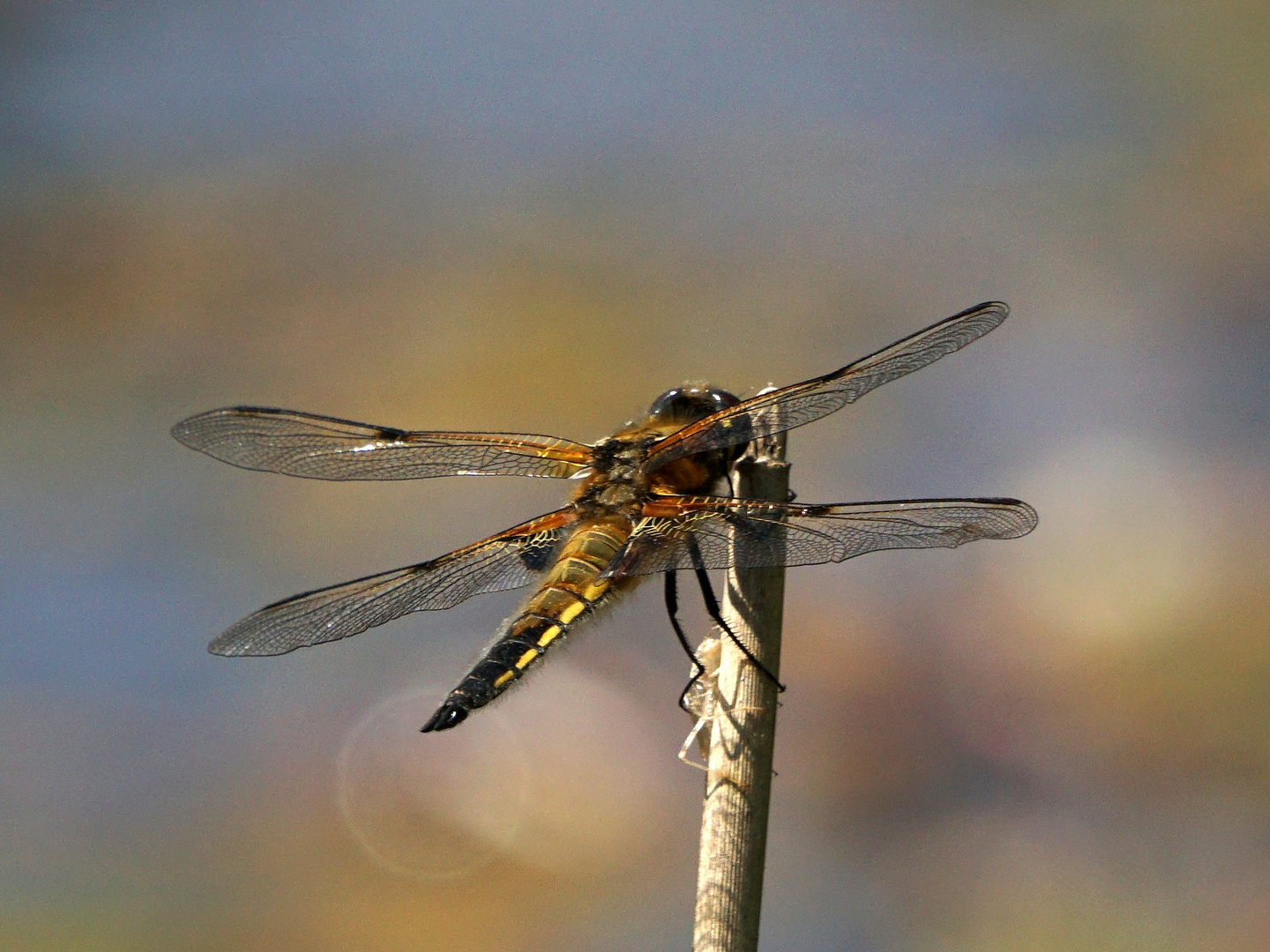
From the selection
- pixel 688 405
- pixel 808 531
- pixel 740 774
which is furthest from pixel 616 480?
pixel 740 774

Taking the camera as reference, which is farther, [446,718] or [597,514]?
[597,514]

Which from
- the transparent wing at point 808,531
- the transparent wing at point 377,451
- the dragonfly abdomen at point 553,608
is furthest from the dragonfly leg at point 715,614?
the transparent wing at point 377,451

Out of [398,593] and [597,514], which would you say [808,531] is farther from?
[398,593]

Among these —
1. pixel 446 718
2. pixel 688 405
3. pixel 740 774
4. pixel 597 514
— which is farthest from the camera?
pixel 688 405

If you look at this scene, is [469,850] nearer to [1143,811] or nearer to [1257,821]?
[1143,811]

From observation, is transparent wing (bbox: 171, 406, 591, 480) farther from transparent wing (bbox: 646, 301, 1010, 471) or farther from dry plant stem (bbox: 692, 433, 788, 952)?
dry plant stem (bbox: 692, 433, 788, 952)

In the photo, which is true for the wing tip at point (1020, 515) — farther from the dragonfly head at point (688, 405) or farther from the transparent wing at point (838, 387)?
the dragonfly head at point (688, 405)
